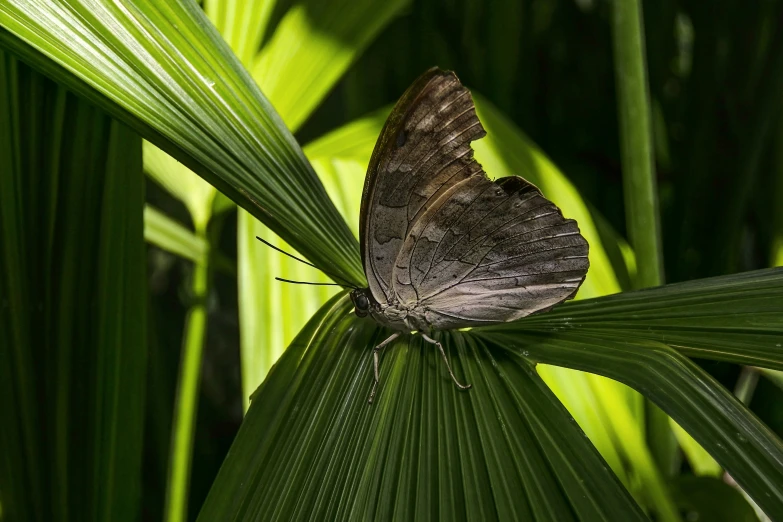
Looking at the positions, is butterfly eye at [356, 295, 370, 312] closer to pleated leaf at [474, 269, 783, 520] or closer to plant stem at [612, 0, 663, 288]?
pleated leaf at [474, 269, 783, 520]

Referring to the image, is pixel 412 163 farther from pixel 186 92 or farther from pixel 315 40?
pixel 315 40

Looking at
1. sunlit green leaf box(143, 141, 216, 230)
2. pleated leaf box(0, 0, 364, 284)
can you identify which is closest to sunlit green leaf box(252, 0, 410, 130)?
sunlit green leaf box(143, 141, 216, 230)

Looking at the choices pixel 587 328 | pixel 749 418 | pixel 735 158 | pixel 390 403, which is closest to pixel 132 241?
Answer: pixel 390 403

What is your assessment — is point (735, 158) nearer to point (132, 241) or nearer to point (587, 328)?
point (587, 328)

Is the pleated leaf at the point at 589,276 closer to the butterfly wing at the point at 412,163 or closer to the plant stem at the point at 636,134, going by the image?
the plant stem at the point at 636,134

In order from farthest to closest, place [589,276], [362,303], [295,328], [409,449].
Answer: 1. [589,276]
2. [295,328]
3. [362,303]
4. [409,449]

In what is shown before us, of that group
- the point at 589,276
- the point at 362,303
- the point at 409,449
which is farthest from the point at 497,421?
the point at 589,276

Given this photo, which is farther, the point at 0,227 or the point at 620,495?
the point at 0,227

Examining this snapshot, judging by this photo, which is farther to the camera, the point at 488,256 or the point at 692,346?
the point at 488,256
